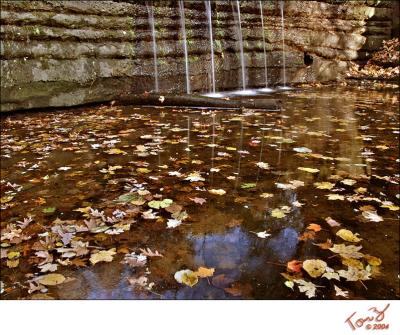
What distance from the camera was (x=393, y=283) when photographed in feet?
7.01

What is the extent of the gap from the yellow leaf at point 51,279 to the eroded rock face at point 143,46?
6105mm

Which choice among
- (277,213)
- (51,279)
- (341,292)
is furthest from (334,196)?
(51,279)

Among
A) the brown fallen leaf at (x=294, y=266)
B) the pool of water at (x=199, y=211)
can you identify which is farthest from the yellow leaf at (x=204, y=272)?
the brown fallen leaf at (x=294, y=266)

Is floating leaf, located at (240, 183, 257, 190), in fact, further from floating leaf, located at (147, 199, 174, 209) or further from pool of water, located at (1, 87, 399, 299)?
floating leaf, located at (147, 199, 174, 209)

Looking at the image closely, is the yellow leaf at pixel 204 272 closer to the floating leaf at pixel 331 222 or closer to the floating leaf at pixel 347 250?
the floating leaf at pixel 347 250

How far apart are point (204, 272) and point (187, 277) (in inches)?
4.4

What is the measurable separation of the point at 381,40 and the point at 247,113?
36.9ft

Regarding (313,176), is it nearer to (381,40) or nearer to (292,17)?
(292,17)

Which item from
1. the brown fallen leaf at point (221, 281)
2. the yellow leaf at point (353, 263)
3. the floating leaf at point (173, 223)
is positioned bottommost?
the yellow leaf at point (353, 263)

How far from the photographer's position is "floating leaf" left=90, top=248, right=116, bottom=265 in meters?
2.35

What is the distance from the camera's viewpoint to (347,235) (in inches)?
103

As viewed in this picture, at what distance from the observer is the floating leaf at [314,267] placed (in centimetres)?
221
